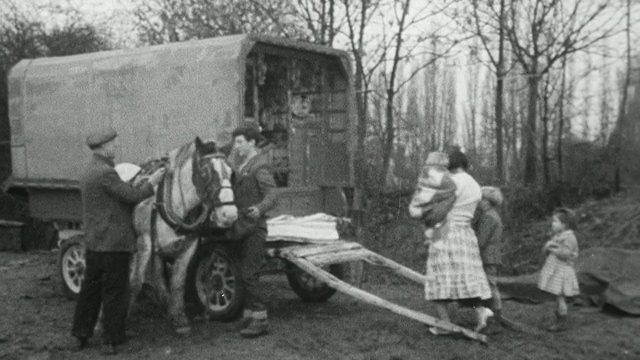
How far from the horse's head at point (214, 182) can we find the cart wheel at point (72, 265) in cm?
231

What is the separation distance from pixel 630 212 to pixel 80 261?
8.08m

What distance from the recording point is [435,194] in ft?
23.5

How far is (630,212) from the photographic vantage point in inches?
485

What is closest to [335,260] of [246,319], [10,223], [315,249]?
[315,249]

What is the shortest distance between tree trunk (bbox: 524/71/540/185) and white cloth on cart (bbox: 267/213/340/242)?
26.5ft

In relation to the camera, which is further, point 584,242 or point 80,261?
point 584,242

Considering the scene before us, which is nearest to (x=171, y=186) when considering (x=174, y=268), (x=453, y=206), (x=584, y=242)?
(x=174, y=268)

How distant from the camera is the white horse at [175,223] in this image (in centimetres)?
745

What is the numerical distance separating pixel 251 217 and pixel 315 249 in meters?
1.05

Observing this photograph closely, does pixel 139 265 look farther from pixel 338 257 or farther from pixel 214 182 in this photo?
pixel 338 257

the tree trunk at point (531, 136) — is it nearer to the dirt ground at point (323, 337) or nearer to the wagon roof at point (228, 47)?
the wagon roof at point (228, 47)

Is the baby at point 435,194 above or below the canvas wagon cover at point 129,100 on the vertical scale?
below

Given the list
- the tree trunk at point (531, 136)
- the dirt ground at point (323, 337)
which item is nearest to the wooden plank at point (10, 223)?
the dirt ground at point (323, 337)

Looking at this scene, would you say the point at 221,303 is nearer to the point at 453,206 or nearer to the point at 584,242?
the point at 453,206
